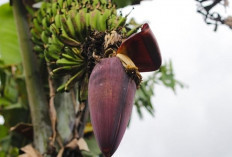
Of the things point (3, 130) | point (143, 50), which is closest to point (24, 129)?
point (3, 130)

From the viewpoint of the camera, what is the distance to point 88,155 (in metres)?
1.27

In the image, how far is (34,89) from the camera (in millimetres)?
1271

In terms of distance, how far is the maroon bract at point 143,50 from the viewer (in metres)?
0.63

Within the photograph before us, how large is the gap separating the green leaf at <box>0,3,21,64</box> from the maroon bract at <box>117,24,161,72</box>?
978mm

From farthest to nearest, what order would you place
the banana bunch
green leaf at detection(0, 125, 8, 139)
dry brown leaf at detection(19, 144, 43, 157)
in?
green leaf at detection(0, 125, 8, 139), dry brown leaf at detection(19, 144, 43, 157), the banana bunch

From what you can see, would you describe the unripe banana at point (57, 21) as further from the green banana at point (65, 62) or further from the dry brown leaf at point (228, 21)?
the dry brown leaf at point (228, 21)

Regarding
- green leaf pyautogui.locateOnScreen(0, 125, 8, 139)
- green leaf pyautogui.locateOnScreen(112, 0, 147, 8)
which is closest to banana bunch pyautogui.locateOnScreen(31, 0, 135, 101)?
Result: green leaf pyautogui.locateOnScreen(112, 0, 147, 8)

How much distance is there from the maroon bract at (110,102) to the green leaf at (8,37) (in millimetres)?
996

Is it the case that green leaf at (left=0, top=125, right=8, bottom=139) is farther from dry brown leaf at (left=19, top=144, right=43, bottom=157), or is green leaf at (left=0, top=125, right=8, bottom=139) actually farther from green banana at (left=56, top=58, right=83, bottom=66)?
green banana at (left=56, top=58, right=83, bottom=66)

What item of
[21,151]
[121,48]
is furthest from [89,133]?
[121,48]

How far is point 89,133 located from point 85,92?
644 mm

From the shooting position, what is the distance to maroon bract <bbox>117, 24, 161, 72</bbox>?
24.9 inches

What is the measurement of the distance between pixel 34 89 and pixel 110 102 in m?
0.73

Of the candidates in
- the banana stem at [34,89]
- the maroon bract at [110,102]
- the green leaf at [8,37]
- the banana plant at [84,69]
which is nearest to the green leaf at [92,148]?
the banana plant at [84,69]
